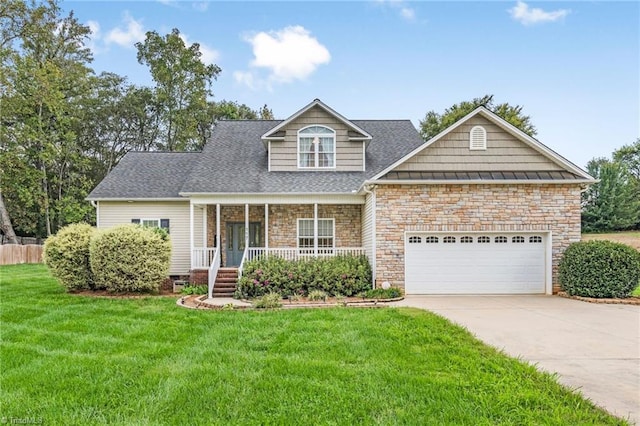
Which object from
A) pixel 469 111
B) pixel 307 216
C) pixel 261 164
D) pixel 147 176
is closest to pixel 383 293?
pixel 307 216

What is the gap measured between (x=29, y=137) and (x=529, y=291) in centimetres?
2874

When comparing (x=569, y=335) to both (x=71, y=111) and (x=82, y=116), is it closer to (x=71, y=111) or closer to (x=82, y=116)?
(x=82, y=116)

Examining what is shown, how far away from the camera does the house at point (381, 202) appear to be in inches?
487

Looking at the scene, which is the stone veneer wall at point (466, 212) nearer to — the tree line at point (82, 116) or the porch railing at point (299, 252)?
the porch railing at point (299, 252)

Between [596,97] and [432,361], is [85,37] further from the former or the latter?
[432,361]

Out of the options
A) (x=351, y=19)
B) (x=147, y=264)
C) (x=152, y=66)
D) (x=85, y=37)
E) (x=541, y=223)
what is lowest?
(x=147, y=264)

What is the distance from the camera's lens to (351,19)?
501 inches

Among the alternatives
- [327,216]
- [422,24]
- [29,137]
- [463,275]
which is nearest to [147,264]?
[327,216]

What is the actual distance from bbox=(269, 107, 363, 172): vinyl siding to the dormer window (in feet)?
0.56

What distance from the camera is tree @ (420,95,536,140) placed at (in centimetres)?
2609

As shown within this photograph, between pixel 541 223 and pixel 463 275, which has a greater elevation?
pixel 541 223

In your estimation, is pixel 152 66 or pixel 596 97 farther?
pixel 152 66

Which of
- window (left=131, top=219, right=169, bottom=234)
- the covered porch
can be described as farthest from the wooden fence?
the covered porch

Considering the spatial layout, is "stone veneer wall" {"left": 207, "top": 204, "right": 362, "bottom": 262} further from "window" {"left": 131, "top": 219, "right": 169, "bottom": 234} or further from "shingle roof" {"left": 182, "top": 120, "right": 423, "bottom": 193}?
"window" {"left": 131, "top": 219, "right": 169, "bottom": 234}
